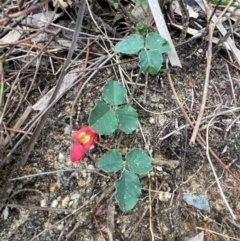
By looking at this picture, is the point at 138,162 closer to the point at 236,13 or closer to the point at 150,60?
the point at 150,60

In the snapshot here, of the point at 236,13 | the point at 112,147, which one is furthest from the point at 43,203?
the point at 236,13

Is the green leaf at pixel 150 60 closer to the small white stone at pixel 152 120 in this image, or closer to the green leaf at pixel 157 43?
the green leaf at pixel 157 43

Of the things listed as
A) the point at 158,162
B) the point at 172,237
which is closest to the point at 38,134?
the point at 158,162

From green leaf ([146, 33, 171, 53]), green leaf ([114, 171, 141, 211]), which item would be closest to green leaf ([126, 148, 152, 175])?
green leaf ([114, 171, 141, 211])

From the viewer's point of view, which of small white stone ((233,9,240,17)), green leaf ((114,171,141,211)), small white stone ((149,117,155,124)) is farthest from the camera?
small white stone ((233,9,240,17))

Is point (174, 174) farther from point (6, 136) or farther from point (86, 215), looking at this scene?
point (6, 136)

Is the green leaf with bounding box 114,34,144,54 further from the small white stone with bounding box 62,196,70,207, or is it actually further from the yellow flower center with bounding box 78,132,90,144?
the small white stone with bounding box 62,196,70,207
